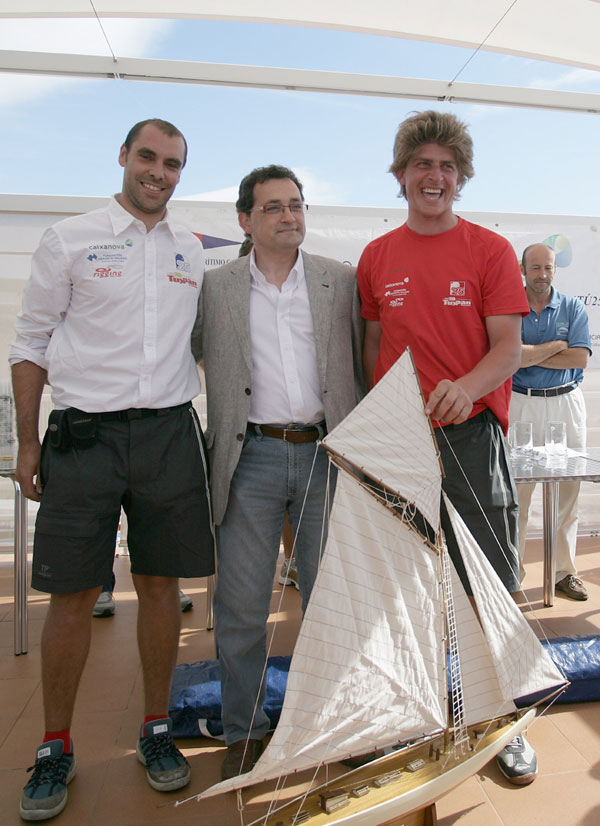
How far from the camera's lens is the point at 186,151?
261cm

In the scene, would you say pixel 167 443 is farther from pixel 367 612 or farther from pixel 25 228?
pixel 25 228

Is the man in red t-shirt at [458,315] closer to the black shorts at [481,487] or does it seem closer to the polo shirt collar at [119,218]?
the black shorts at [481,487]

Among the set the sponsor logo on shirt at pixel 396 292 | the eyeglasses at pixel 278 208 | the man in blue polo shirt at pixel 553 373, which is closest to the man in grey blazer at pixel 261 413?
the eyeglasses at pixel 278 208

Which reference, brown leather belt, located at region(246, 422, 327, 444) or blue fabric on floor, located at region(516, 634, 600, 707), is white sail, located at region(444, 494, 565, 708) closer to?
brown leather belt, located at region(246, 422, 327, 444)

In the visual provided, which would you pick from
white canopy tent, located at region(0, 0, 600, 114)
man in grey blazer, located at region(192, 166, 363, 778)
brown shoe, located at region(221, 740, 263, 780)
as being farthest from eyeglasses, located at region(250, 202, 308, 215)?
white canopy tent, located at region(0, 0, 600, 114)

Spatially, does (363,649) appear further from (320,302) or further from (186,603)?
(186,603)

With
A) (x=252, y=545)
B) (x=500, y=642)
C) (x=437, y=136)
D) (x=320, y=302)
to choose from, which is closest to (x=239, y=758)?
(x=252, y=545)

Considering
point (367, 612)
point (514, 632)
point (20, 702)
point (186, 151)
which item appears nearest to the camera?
point (367, 612)

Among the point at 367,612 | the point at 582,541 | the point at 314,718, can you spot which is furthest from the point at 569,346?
the point at 314,718

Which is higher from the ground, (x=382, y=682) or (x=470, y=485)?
(x=470, y=485)

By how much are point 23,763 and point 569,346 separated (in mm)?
3902

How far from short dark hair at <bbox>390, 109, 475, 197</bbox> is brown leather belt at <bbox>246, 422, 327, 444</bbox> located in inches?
41.3

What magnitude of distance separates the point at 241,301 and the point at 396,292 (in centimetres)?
58

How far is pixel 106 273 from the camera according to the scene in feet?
7.89
